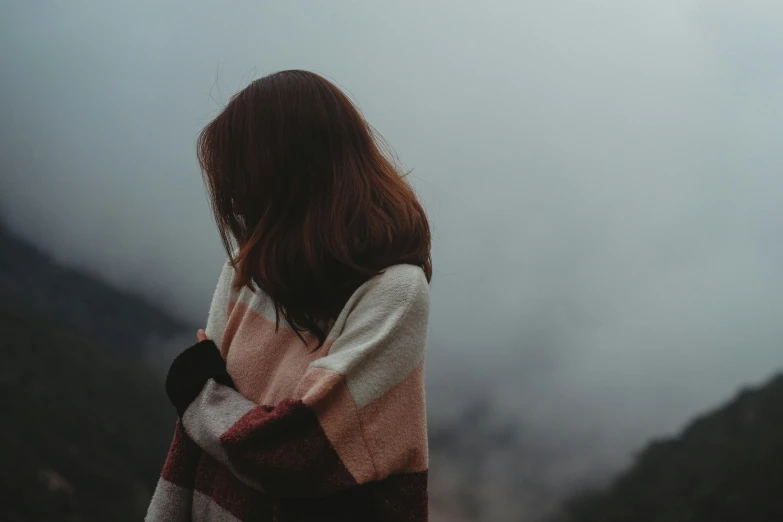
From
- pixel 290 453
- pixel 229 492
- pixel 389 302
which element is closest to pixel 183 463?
pixel 229 492

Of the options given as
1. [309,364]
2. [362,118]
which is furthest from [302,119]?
[309,364]

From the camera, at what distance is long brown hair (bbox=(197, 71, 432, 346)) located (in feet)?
3.15

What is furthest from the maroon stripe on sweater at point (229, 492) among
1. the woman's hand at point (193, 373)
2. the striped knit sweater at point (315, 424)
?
the woman's hand at point (193, 373)

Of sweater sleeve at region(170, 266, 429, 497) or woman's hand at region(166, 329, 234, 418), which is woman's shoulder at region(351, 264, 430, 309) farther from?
woman's hand at region(166, 329, 234, 418)

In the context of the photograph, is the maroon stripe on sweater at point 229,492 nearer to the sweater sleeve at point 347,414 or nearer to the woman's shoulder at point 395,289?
the sweater sleeve at point 347,414

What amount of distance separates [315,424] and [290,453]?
49mm

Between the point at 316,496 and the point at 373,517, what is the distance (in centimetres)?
9

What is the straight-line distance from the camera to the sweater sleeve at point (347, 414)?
2.97 ft

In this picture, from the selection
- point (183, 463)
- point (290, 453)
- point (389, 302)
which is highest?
point (389, 302)

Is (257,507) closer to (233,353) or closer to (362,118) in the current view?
(233,353)

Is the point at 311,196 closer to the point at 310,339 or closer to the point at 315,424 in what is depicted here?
the point at 310,339

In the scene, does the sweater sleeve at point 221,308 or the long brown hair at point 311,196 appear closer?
the long brown hair at point 311,196

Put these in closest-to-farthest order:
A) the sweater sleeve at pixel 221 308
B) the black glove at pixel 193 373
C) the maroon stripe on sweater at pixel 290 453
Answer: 1. the maroon stripe on sweater at pixel 290 453
2. the black glove at pixel 193 373
3. the sweater sleeve at pixel 221 308

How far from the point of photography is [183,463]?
106cm
